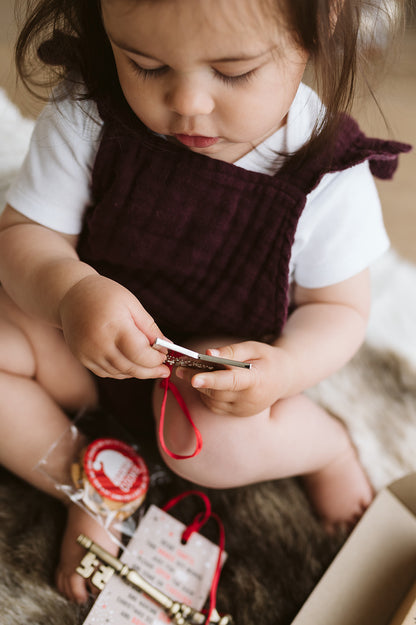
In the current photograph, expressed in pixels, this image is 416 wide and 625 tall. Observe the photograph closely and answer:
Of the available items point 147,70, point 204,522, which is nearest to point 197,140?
point 147,70

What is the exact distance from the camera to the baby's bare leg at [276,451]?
0.66 metres

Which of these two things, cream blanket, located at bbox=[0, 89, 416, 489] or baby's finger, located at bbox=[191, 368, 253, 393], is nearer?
baby's finger, located at bbox=[191, 368, 253, 393]

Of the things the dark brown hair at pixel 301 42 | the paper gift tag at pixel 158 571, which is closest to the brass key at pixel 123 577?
the paper gift tag at pixel 158 571

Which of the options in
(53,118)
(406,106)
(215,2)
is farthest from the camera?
(406,106)

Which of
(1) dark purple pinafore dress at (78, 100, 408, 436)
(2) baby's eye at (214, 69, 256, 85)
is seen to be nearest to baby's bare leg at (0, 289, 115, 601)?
(1) dark purple pinafore dress at (78, 100, 408, 436)

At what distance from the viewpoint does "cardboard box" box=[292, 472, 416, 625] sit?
62 cm

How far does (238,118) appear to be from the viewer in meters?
0.51

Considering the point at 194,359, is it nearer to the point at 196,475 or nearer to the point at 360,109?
the point at 196,475

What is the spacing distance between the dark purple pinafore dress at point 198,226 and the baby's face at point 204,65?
8cm

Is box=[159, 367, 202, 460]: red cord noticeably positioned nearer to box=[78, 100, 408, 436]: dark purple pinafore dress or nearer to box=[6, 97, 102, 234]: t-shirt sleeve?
box=[78, 100, 408, 436]: dark purple pinafore dress

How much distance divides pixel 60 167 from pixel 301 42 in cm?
29

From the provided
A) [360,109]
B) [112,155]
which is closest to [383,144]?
[360,109]

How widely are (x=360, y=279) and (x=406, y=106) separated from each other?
2.17ft

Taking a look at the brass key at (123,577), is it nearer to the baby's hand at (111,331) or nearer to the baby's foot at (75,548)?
the baby's foot at (75,548)
